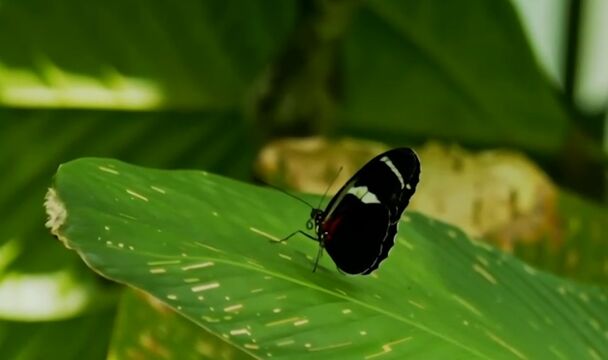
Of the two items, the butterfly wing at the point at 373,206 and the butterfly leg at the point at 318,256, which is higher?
the butterfly wing at the point at 373,206

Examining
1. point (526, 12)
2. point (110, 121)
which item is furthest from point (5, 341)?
point (526, 12)

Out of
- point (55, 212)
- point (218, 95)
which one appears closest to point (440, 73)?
point (218, 95)

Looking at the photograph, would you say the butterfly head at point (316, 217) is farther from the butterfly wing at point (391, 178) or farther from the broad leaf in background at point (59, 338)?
the broad leaf in background at point (59, 338)

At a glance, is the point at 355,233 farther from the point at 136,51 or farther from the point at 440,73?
the point at 440,73

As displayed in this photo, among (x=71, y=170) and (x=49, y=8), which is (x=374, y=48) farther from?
(x=71, y=170)

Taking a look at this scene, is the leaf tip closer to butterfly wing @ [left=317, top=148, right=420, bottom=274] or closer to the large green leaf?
the large green leaf

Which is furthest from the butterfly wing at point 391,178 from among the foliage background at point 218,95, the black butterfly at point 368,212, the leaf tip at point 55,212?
the foliage background at point 218,95

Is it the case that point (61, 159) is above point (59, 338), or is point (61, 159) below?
above
